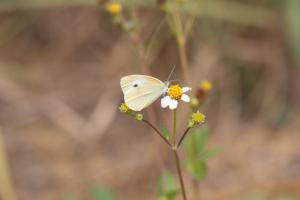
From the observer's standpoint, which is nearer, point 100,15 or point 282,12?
point 282,12

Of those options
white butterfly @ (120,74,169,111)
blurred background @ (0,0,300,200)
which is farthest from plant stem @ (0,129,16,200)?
white butterfly @ (120,74,169,111)

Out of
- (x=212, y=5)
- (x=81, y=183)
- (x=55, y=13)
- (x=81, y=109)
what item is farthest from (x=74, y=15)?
(x=81, y=183)

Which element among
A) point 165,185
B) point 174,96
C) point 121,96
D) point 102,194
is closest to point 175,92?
point 174,96

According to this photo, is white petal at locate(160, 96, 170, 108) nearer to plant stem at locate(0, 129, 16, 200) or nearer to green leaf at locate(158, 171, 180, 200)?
green leaf at locate(158, 171, 180, 200)

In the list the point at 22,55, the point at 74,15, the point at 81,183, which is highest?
the point at 74,15

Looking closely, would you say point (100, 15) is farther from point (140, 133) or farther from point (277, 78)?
point (277, 78)

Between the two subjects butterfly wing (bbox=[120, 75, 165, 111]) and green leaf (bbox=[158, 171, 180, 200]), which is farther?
green leaf (bbox=[158, 171, 180, 200])

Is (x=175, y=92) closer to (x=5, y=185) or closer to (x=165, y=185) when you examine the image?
(x=165, y=185)
